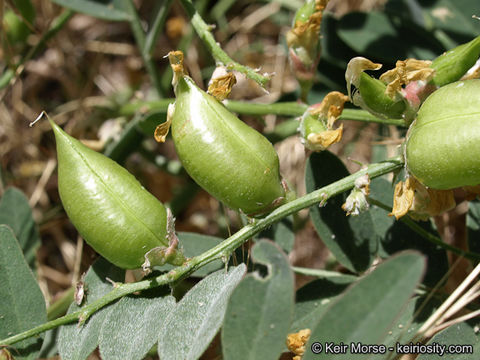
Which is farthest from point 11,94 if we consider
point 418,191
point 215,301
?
point 418,191

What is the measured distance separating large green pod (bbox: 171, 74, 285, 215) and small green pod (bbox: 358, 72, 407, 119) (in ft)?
0.91

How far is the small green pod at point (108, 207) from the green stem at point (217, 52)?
1.32 feet

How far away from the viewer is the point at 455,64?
4.12ft

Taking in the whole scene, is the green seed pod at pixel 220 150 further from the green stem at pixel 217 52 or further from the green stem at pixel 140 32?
the green stem at pixel 140 32

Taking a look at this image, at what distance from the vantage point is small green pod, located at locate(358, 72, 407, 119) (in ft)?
4.04

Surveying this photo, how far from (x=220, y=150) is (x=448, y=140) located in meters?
0.49

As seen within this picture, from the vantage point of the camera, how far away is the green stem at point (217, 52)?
1318 mm

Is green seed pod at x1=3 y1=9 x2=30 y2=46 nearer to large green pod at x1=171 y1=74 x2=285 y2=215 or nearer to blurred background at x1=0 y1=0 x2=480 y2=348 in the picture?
blurred background at x1=0 y1=0 x2=480 y2=348

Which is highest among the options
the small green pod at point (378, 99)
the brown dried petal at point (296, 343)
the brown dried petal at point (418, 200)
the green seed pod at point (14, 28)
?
the green seed pod at point (14, 28)

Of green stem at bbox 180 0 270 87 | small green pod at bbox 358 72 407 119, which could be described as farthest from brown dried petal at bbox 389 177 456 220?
green stem at bbox 180 0 270 87

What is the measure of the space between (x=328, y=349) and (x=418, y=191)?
0.51 metres

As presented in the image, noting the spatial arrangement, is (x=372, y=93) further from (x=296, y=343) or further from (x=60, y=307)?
(x=60, y=307)

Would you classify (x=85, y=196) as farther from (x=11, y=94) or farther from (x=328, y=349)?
(x=11, y=94)

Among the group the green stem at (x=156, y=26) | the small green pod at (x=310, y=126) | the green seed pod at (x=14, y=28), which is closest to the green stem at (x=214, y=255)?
the small green pod at (x=310, y=126)
